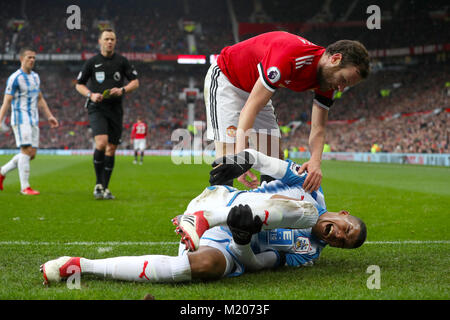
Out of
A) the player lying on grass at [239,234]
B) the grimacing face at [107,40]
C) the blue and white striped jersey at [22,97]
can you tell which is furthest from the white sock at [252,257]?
the blue and white striped jersey at [22,97]

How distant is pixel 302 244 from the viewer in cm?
323

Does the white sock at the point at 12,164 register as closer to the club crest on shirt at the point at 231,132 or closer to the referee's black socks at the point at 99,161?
the referee's black socks at the point at 99,161

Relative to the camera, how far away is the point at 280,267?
333cm

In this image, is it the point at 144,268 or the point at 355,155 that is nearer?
the point at 144,268

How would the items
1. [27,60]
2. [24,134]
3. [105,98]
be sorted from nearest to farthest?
[105,98] < [27,60] < [24,134]

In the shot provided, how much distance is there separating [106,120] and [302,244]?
4.99 m

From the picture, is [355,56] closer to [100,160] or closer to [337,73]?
[337,73]

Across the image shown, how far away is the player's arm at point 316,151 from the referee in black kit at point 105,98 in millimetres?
4105

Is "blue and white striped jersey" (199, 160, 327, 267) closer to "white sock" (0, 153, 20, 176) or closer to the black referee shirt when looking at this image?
the black referee shirt

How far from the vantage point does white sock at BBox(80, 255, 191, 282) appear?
8.94 feet

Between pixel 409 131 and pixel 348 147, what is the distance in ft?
14.1

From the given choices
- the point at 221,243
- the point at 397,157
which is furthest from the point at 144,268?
the point at 397,157

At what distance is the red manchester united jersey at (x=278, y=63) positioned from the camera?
3.09 metres

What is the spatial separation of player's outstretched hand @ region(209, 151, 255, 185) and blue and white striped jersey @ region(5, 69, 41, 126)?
6.39 m
